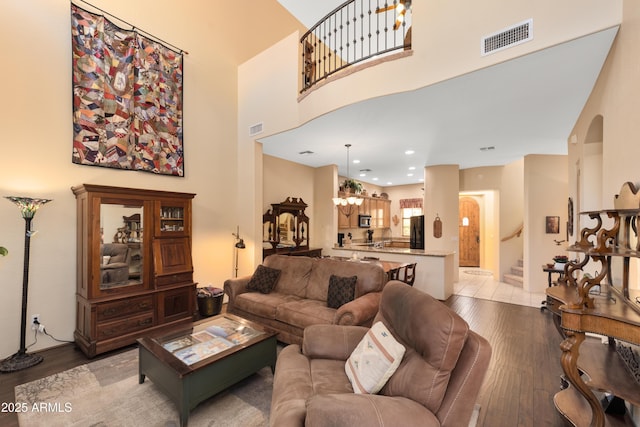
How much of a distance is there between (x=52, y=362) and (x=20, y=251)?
1363 mm

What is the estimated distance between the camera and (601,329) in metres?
1.57

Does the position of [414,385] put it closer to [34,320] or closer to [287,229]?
[34,320]

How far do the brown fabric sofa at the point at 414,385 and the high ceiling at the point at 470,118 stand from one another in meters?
2.73

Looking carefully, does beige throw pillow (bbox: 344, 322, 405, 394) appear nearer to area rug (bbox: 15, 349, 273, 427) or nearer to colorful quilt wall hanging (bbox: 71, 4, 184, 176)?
area rug (bbox: 15, 349, 273, 427)

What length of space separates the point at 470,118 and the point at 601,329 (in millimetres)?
3304

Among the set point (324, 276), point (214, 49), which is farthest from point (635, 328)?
point (214, 49)

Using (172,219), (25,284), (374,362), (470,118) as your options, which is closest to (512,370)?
(374,362)

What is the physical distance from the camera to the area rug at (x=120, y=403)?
2166 mm

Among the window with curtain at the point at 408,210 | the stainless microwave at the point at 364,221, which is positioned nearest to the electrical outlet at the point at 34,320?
the stainless microwave at the point at 364,221

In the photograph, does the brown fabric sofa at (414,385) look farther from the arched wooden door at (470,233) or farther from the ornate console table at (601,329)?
the arched wooden door at (470,233)

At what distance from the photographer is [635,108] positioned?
6.80 ft

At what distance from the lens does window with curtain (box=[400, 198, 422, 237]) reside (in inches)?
416

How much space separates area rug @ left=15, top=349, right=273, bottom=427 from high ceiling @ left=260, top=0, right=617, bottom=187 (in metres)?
3.63

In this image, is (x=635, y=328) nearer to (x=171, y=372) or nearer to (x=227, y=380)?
(x=227, y=380)
